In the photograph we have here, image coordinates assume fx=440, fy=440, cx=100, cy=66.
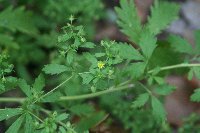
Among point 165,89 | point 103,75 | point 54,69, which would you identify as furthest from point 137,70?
point 54,69

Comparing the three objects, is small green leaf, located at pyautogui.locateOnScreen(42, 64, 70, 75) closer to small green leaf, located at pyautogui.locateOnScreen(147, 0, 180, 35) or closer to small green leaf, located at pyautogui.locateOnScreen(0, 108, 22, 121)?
small green leaf, located at pyautogui.locateOnScreen(0, 108, 22, 121)

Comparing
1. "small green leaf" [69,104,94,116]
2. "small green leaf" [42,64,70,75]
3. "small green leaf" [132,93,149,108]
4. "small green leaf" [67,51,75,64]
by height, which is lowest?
"small green leaf" [69,104,94,116]

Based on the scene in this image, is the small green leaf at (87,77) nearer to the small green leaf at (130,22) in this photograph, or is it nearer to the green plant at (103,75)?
the green plant at (103,75)

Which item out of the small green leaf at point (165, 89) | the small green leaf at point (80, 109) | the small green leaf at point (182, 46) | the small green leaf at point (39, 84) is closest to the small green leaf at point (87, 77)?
the small green leaf at point (39, 84)

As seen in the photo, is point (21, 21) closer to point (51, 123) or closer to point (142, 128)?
point (142, 128)

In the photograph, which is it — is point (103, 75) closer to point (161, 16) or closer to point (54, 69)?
point (54, 69)

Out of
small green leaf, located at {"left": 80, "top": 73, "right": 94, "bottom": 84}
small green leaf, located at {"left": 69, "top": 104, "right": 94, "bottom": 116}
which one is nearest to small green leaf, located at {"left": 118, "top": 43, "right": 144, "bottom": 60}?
small green leaf, located at {"left": 80, "top": 73, "right": 94, "bottom": 84}

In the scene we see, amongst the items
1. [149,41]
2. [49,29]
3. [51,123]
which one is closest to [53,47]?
[49,29]

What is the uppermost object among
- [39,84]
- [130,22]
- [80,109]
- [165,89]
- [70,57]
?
[130,22]
